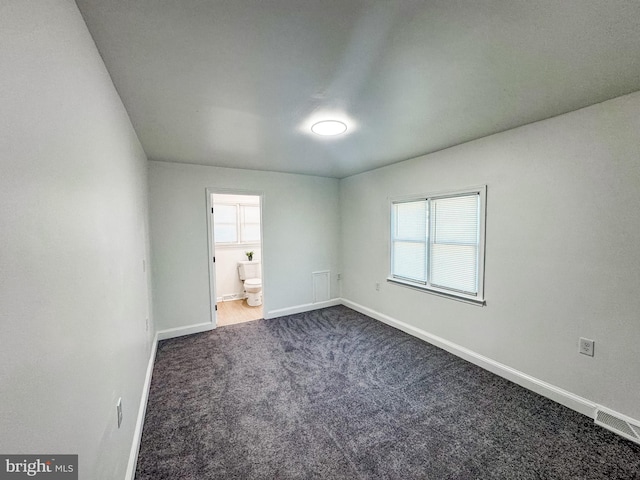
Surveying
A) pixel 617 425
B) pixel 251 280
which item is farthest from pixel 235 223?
pixel 617 425

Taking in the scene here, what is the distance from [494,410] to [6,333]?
286 cm

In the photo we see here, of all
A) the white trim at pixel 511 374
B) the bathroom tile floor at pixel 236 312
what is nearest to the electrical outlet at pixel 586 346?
the white trim at pixel 511 374

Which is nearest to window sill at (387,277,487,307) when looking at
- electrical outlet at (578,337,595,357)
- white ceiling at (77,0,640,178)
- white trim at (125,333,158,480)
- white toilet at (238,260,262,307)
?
electrical outlet at (578,337,595,357)

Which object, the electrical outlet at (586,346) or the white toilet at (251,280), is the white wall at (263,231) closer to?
the white toilet at (251,280)

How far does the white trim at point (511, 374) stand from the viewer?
2141 millimetres

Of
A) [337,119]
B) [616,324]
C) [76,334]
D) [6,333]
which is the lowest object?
[616,324]

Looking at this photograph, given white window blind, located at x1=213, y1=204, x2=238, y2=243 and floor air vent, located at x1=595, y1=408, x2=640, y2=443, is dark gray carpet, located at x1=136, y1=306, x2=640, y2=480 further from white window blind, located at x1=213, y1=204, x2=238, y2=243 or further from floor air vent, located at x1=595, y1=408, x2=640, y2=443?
white window blind, located at x1=213, y1=204, x2=238, y2=243

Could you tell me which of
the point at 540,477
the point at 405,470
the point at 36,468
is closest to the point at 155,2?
the point at 36,468

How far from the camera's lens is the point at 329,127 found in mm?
2348

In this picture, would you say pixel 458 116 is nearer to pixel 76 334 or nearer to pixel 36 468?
pixel 76 334

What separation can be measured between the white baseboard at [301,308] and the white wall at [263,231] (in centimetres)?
6

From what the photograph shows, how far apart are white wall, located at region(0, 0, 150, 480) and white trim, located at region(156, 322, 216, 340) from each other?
2.22 metres

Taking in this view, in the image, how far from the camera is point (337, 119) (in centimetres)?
224

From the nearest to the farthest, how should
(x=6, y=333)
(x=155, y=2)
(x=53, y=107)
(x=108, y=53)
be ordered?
(x=6, y=333) → (x=53, y=107) → (x=155, y=2) → (x=108, y=53)
